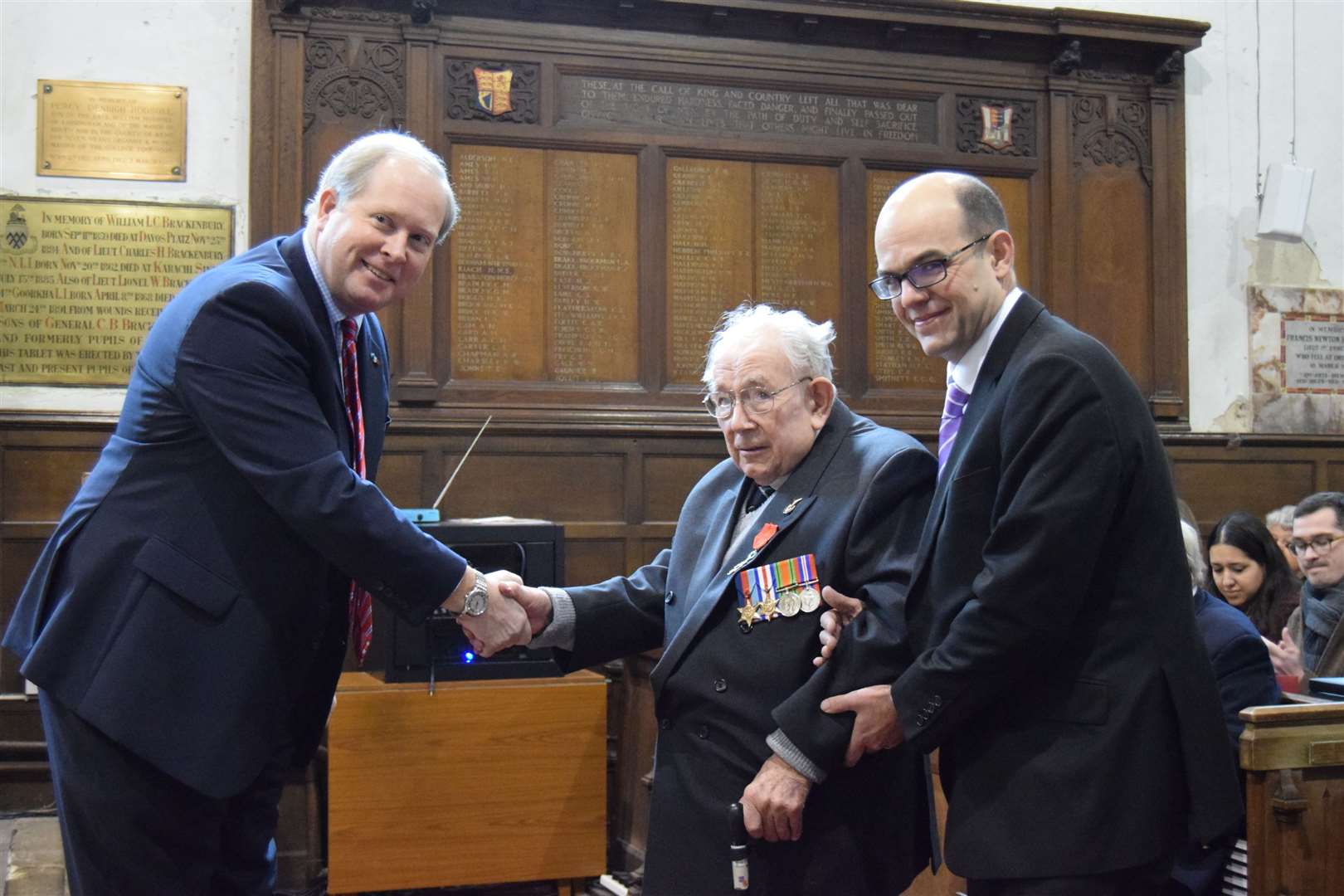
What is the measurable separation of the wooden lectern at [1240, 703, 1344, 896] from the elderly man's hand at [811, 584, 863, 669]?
1.00 m

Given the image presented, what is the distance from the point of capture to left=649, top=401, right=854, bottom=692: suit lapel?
90.6 inches

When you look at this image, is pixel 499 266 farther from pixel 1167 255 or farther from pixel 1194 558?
pixel 1194 558

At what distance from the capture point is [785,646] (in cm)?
222

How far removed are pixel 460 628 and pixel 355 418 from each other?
73.9 inches

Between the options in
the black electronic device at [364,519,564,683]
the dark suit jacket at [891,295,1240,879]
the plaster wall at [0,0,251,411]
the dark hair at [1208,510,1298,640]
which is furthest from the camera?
the plaster wall at [0,0,251,411]

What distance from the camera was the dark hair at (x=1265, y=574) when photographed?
4.54 metres

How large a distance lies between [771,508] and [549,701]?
7.00 ft

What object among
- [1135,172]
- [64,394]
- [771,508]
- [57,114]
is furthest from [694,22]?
[771,508]

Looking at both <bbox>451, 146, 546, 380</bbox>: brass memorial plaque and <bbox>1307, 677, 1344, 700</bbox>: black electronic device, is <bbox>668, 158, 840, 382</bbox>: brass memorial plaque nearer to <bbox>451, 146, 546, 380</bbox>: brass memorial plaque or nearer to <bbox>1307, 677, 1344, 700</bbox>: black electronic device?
<bbox>451, 146, 546, 380</bbox>: brass memorial plaque

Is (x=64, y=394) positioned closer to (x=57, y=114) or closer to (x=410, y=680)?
(x=57, y=114)

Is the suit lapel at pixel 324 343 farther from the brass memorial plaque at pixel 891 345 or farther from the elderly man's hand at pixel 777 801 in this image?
the brass memorial plaque at pixel 891 345

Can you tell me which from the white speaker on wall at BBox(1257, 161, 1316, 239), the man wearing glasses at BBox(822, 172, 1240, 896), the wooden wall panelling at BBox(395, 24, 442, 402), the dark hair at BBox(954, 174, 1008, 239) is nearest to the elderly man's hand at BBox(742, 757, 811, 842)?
the man wearing glasses at BBox(822, 172, 1240, 896)

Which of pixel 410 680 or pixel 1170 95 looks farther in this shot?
pixel 1170 95

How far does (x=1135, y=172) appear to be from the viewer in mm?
7156
